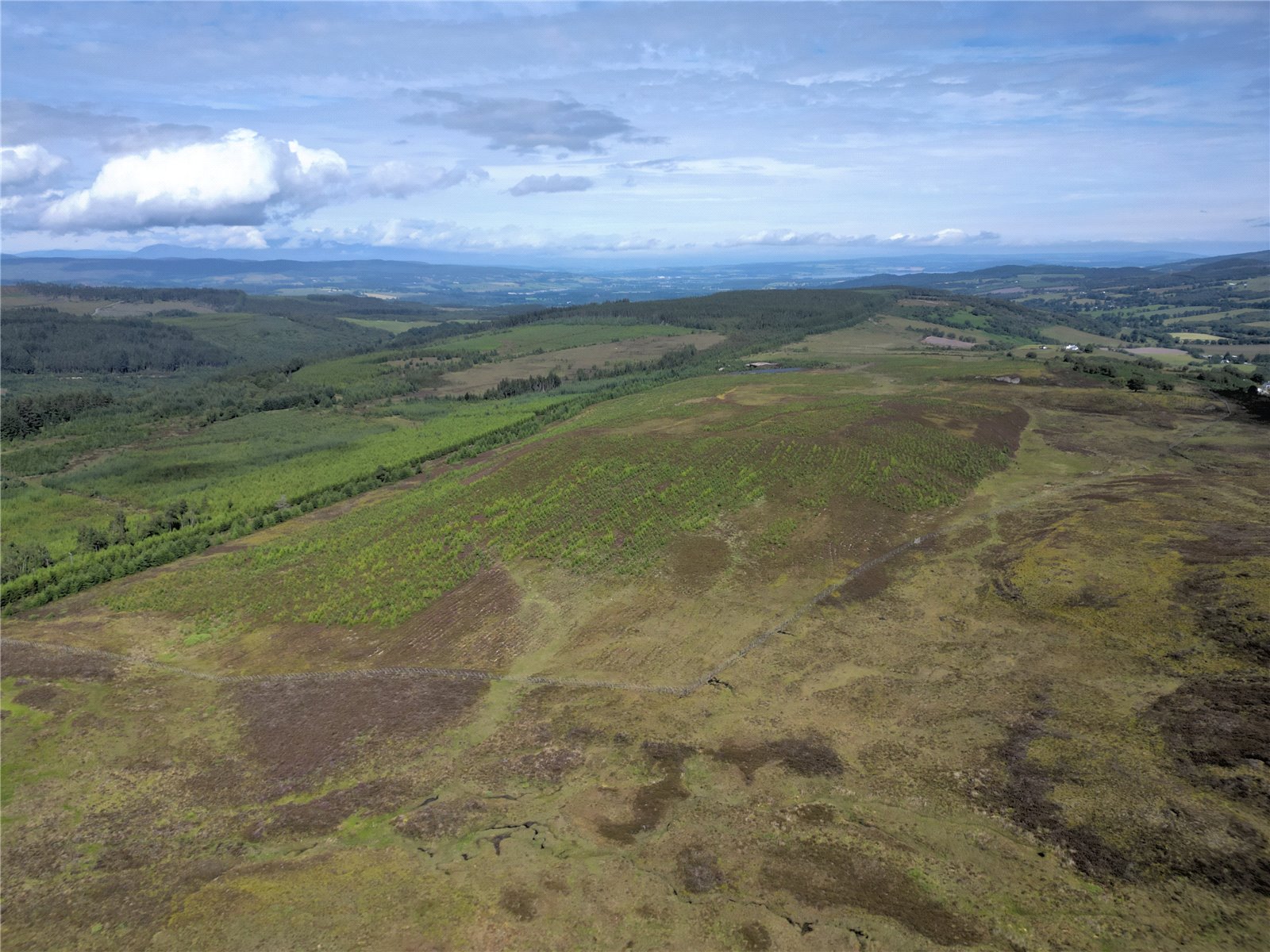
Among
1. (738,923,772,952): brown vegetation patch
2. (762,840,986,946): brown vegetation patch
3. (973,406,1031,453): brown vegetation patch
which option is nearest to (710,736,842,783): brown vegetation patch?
(762,840,986,946): brown vegetation patch

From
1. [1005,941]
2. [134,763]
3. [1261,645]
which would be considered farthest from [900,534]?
[134,763]

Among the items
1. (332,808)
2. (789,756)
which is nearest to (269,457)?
(332,808)

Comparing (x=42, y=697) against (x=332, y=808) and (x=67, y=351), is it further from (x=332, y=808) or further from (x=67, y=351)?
(x=67, y=351)

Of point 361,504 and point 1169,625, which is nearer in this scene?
point 1169,625

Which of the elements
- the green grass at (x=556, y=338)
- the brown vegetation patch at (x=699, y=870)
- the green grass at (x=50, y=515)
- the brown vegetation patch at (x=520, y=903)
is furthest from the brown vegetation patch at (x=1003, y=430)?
the green grass at (x=556, y=338)

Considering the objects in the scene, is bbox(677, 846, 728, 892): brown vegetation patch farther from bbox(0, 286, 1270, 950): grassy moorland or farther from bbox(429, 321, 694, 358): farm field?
bbox(429, 321, 694, 358): farm field

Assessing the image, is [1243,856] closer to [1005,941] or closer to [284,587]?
[1005,941]
